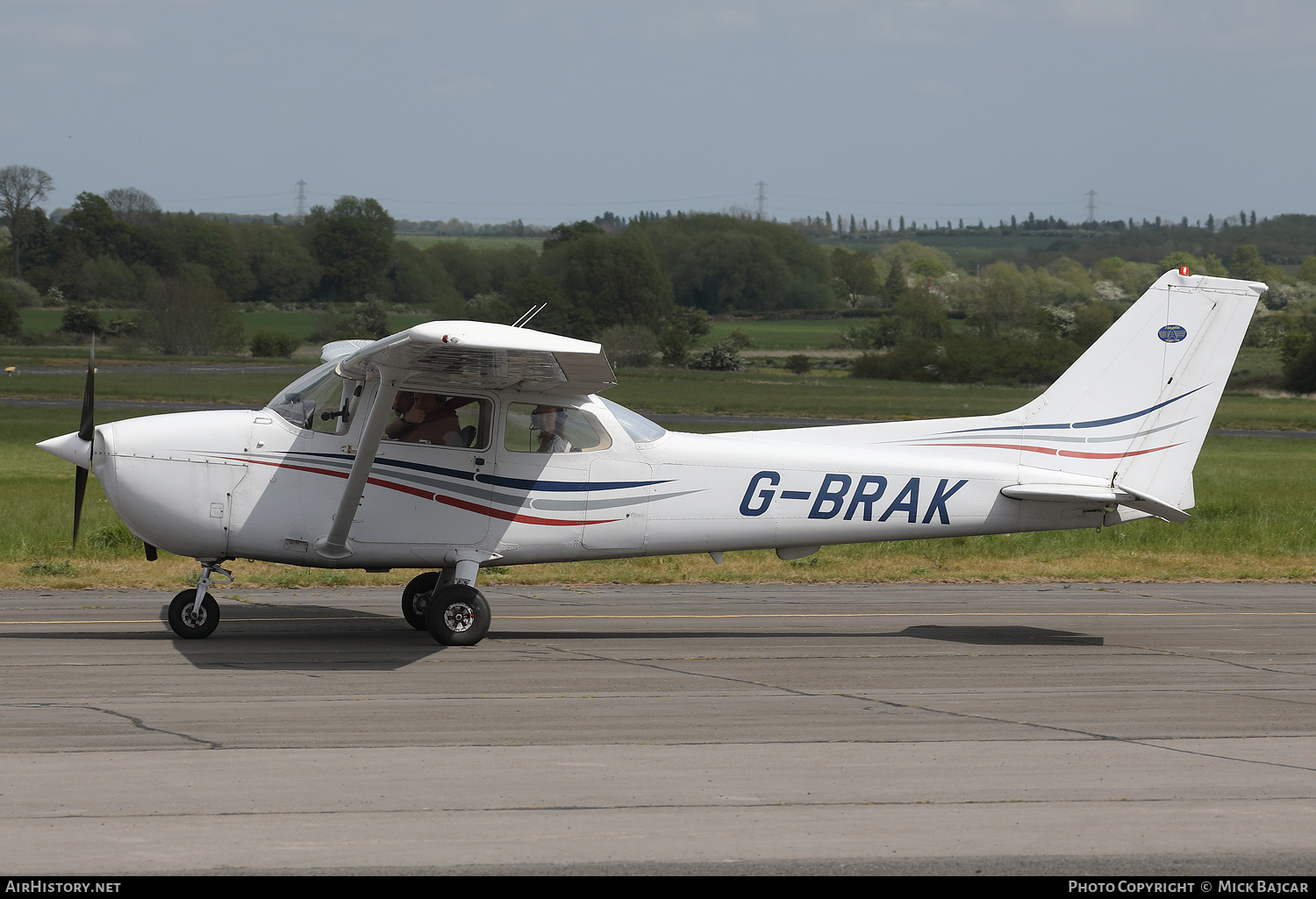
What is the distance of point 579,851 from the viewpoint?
201 inches

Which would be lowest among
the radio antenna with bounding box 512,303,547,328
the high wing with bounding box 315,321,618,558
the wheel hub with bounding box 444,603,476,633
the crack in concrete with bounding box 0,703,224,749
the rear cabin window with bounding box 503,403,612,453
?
the crack in concrete with bounding box 0,703,224,749

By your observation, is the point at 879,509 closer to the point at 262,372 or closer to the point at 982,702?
the point at 982,702

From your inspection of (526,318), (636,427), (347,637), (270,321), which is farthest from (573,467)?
(270,321)

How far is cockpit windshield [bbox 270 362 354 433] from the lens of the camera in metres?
9.74

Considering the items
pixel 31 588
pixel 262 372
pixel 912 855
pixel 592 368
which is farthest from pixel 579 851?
pixel 262 372

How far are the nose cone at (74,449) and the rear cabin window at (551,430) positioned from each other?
10.4 ft

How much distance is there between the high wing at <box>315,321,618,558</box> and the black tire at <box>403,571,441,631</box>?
1064 mm

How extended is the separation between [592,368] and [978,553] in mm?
8341

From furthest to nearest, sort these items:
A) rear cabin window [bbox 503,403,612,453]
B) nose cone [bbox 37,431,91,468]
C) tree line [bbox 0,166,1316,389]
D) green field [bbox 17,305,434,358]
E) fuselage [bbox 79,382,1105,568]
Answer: tree line [bbox 0,166,1316,389] < green field [bbox 17,305,434,358] < rear cabin window [bbox 503,403,612,453] < nose cone [bbox 37,431,91,468] < fuselage [bbox 79,382,1105,568]

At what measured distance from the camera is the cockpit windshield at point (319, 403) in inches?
384

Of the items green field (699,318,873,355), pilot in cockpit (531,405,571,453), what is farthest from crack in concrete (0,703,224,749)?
green field (699,318,873,355)

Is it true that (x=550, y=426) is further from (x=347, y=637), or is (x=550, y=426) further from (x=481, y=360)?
(x=347, y=637)

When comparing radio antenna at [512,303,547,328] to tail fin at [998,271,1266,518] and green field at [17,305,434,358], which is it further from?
green field at [17,305,434,358]

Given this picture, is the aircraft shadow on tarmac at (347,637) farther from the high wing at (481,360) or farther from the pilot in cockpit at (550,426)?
the high wing at (481,360)
